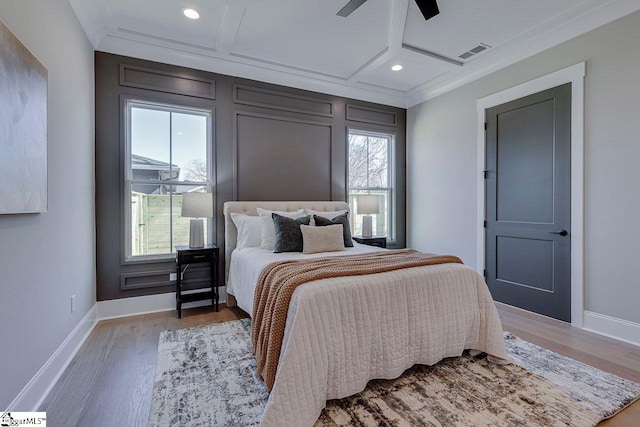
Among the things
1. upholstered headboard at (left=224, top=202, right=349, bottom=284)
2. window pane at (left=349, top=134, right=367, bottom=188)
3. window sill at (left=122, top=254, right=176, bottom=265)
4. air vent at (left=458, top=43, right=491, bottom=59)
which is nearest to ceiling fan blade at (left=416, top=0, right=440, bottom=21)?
air vent at (left=458, top=43, right=491, bottom=59)

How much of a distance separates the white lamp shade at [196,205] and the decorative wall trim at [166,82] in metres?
1.26

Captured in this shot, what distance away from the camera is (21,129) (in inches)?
62.6

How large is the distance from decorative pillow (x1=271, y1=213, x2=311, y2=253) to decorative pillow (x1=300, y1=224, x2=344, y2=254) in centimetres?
6

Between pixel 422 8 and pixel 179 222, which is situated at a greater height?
pixel 422 8

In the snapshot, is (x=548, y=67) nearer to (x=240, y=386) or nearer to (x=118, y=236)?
(x=240, y=386)

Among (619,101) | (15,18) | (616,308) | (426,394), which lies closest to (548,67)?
(619,101)

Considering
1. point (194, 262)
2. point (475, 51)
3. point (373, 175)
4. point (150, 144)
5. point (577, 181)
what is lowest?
point (194, 262)

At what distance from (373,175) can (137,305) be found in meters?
3.67

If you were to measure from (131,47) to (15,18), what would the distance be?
186cm

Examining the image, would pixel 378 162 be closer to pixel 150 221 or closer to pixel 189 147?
pixel 189 147

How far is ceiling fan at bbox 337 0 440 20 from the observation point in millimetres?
2361

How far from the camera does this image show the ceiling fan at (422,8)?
2.36 meters

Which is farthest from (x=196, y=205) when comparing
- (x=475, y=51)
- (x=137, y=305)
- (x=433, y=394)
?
(x=475, y=51)

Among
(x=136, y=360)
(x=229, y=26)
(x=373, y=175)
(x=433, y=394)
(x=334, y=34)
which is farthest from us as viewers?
(x=373, y=175)
